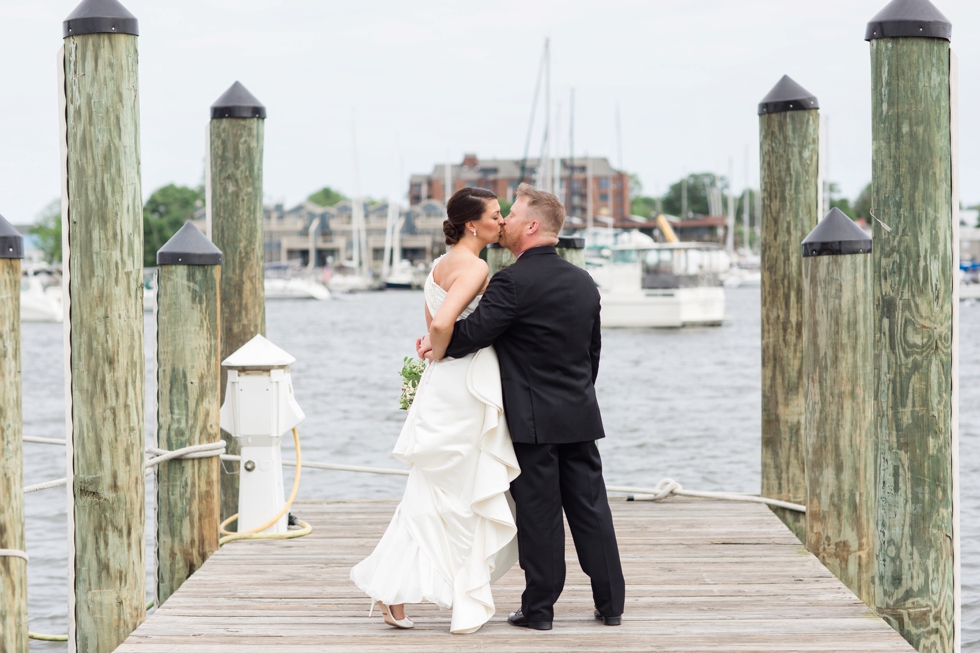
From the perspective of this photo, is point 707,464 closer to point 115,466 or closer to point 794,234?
point 794,234

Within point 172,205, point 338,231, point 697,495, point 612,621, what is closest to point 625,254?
point 697,495

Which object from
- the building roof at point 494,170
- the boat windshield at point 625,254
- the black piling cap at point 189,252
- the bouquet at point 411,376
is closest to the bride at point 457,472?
the bouquet at point 411,376

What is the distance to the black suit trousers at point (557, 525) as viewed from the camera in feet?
14.4

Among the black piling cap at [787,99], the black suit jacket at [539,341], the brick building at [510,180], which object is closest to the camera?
the black suit jacket at [539,341]

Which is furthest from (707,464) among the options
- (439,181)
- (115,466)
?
(439,181)

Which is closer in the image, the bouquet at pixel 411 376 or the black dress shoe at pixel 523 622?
the black dress shoe at pixel 523 622

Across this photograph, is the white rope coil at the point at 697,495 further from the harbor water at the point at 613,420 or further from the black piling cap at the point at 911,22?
the black piling cap at the point at 911,22

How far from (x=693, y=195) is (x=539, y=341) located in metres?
140

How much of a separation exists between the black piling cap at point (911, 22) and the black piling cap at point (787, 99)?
202 cm

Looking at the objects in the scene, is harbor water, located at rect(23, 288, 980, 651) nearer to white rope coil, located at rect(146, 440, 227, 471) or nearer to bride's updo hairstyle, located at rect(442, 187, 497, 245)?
white rope coil, located at rect(146, 440, 227, 471)

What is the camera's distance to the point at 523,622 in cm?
450

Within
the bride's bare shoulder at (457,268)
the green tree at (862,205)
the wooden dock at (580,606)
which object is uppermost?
the green tree at (862,205)

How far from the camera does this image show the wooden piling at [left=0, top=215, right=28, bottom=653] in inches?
174

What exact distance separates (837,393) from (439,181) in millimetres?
116600
